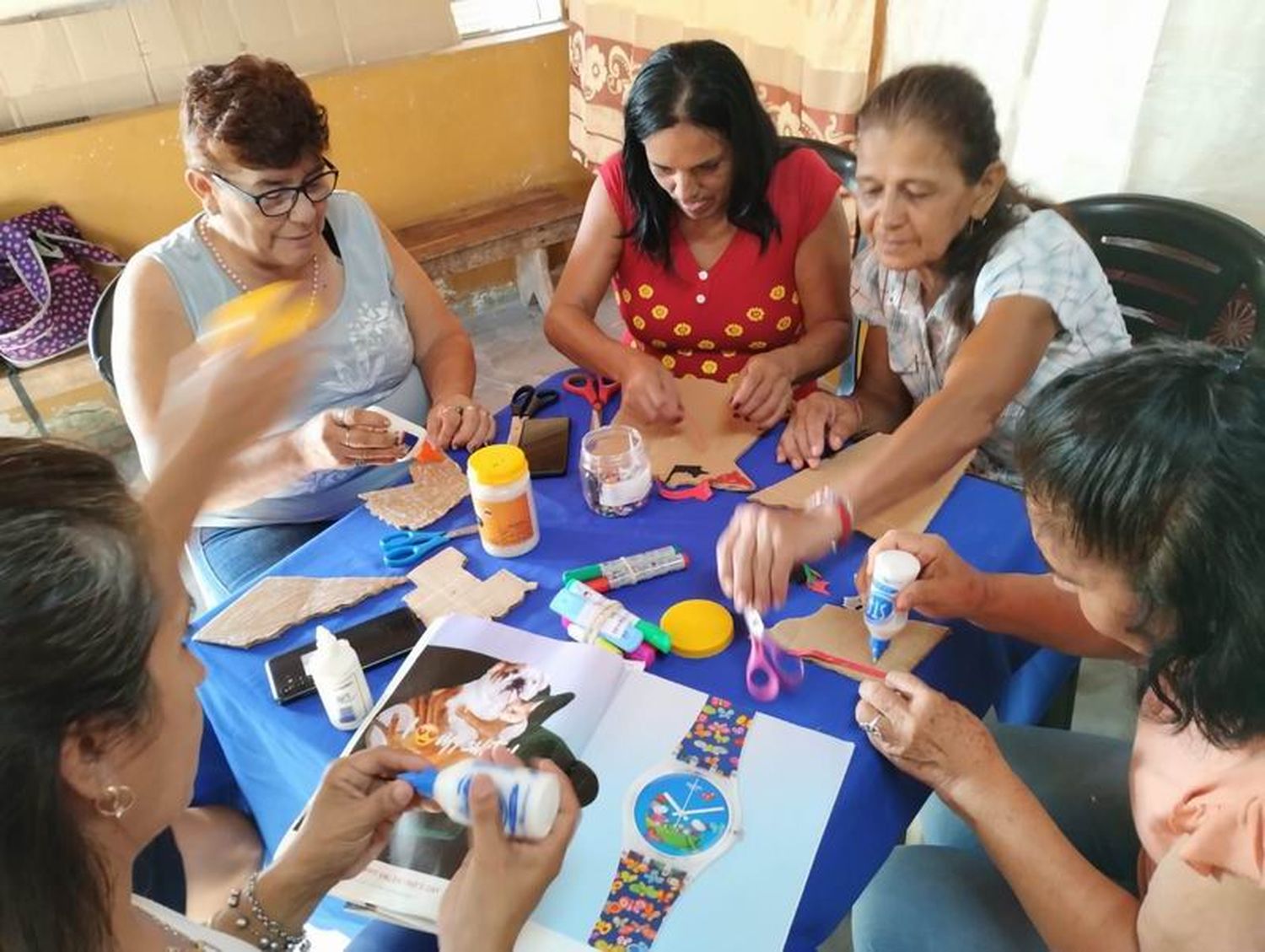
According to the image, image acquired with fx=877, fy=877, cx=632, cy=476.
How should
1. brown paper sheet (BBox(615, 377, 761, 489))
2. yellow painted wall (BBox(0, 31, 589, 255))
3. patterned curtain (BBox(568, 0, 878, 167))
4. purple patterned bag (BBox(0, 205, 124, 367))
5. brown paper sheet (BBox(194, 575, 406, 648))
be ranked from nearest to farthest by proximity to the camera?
brown paper sheet (BBox(194, 575, 406, 648)) → brown paper sheet (BBox(615, 377, 761, 489)) → patterned curtain (BBox(568, 0, 878, 167)) → purple patterned bag (BBox(0, 205, 124, 367)) → yellow painted wall (BBox(0, 31, 589, 255))

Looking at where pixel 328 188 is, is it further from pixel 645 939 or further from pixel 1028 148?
pixel 1028 148

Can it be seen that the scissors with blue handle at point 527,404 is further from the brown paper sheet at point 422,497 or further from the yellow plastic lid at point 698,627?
the yellow plastic lid at point 698,627

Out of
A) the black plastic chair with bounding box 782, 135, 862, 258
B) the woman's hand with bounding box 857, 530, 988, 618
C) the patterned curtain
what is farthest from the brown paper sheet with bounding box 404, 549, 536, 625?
the patterned curtain

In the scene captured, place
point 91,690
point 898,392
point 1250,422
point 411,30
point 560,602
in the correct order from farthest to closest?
point 411,30 → point 898,392 → point 560,602 → point 1250,422 → point 91,690

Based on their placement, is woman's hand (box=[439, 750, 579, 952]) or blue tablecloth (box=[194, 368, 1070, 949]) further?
blue tablecloth (box=[194, 368, 1070, 949])

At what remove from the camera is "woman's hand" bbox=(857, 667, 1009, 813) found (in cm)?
89

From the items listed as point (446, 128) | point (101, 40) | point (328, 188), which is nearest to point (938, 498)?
point (328, 188)

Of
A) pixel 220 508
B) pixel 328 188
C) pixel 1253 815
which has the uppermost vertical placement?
pixel 328 188

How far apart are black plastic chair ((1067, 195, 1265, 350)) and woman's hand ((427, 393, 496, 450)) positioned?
1.23 meters

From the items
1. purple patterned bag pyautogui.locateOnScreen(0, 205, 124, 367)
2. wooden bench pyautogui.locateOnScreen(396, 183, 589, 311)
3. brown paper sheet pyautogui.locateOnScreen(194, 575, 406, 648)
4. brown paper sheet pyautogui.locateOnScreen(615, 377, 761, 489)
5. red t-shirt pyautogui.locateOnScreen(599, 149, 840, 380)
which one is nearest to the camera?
brown paper sheet pyautogui.locateOnScreen(194, 575, 406, 648)

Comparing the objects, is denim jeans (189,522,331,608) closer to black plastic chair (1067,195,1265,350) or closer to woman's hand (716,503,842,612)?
woman's hand (716,503,842,612)

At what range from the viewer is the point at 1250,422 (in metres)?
0.70

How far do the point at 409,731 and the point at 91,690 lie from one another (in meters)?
Result: 0.41

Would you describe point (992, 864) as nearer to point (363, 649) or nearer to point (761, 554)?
point (761, 554)
